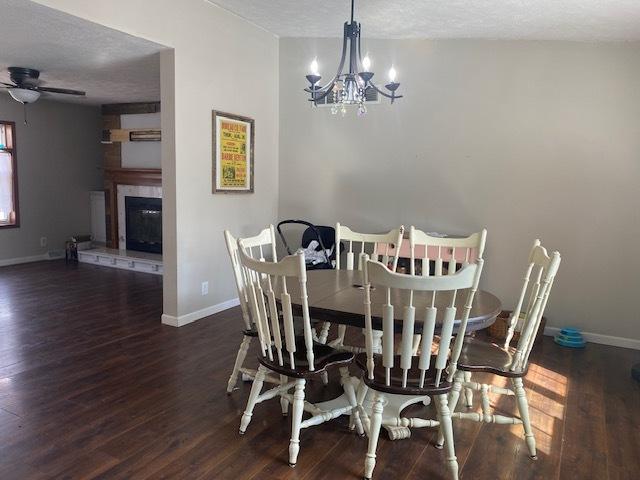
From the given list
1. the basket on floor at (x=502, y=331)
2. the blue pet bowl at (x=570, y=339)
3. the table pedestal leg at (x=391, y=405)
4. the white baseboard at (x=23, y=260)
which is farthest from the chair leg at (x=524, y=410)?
the white baseboard at (x=23, y=260)

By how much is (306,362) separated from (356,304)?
1.19 feet

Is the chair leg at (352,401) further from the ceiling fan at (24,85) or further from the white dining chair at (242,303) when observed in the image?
the ceiling fan at (24,85)

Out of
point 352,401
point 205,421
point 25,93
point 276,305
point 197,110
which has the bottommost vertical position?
point 205,421

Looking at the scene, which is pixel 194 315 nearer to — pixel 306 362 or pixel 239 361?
pixel 239 361

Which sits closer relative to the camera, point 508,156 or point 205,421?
point 205,421

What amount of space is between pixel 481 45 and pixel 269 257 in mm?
2901

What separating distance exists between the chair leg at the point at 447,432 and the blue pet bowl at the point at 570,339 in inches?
91.3

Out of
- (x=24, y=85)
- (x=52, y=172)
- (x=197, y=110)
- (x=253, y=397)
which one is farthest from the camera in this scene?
(x=52, y=172)

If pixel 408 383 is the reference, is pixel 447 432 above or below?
below

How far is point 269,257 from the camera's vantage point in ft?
17.1

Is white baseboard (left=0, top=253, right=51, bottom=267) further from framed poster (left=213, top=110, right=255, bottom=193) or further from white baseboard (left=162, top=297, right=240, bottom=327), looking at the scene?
framed poster (left=213, top=110, right=255, bottom=193)

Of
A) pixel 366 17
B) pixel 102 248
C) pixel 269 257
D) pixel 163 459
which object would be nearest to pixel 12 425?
pixel 163 459

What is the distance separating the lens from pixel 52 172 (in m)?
7.25

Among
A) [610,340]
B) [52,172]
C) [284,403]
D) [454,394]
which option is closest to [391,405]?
[454,394]
